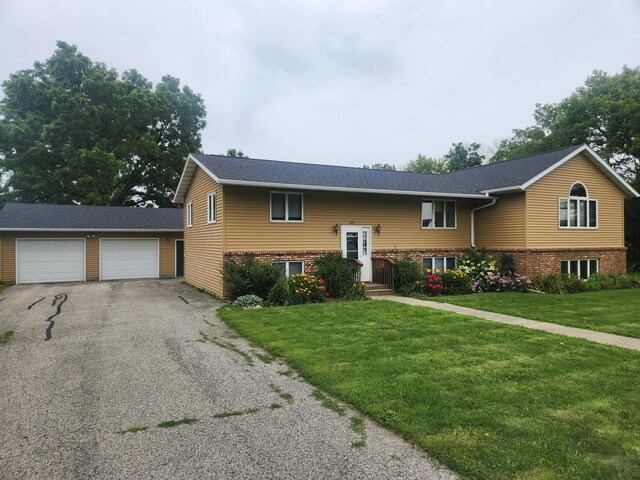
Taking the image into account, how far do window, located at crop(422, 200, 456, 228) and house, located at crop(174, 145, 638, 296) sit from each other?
4 centimetres

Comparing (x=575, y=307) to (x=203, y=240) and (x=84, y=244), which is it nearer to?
(x=203, y=240)

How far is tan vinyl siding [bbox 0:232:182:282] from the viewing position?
18.9m

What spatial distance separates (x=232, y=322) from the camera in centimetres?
919

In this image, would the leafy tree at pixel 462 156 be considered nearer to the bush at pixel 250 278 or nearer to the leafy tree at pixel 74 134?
the leafy tree at pixel 74 134

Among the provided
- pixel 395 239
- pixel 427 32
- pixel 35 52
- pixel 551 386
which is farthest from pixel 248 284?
pixel 35 52

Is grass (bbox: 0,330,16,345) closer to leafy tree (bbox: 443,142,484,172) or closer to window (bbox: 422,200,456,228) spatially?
window (bbox: 422,200,456,228)

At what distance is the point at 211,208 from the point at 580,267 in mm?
15504

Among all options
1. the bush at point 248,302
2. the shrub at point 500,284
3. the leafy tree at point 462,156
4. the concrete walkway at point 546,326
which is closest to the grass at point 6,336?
the bush at point 248,302

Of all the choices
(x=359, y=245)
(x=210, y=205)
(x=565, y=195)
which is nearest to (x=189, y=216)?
(x=210, y=205)

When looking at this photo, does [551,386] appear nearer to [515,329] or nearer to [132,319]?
[515,329]

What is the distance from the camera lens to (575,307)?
37.0ft

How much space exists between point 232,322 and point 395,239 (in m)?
8.60

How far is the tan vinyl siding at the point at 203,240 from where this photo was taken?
44.9 ft

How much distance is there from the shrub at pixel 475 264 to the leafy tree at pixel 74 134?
23776 mm
